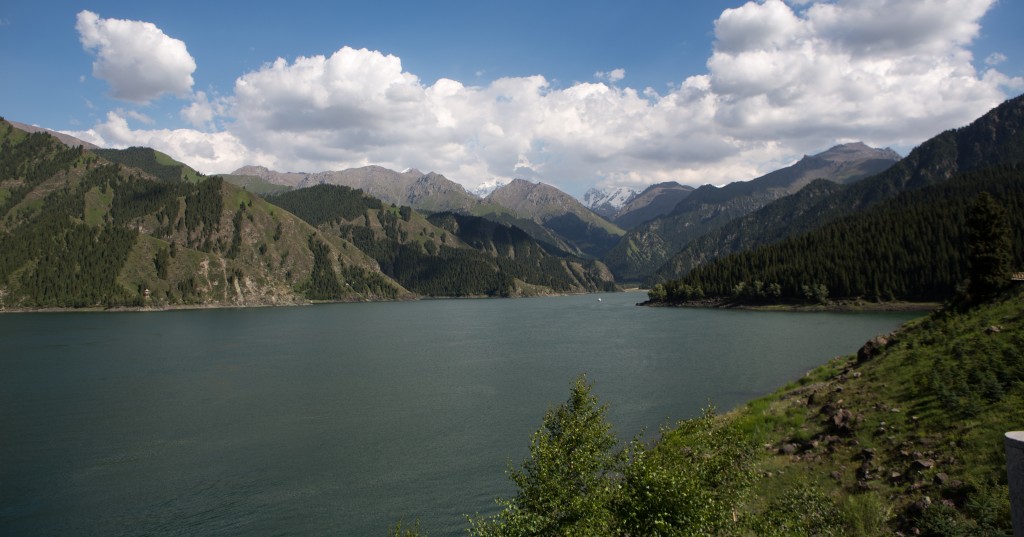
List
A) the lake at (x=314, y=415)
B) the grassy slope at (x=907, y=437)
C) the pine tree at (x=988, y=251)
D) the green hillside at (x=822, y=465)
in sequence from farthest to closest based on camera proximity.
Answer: the pine tree at (x=988, y=251)
the lake at (x=314, y=415)
the grassy slope at (x=907, y=437)
the green hillside at (x=822, y=465)

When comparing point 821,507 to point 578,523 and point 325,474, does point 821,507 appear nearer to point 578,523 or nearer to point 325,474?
point 578,523

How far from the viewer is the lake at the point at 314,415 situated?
126ft

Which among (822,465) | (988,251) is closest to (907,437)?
(822,465)

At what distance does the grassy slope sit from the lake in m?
15.3

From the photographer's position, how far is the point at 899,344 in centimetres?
5238

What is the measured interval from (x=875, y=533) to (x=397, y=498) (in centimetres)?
2946

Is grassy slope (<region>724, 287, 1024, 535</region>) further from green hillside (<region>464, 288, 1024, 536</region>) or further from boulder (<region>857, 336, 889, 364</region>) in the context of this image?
boulder (<region>857, 336, 889, 364</region>)

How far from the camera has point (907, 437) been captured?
3262 cm

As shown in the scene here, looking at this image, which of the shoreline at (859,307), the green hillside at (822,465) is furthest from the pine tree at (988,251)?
the shoreline at (859,307)

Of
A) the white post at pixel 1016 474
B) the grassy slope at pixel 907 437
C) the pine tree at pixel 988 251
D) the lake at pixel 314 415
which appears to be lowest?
the lake at pixel 314 415

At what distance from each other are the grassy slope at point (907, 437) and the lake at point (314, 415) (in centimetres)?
1533

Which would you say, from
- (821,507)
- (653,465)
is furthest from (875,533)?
(653,465)

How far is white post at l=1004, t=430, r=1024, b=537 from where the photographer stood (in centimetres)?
672

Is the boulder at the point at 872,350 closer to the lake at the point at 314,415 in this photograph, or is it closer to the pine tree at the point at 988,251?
the pine tree at the point at 988,251
